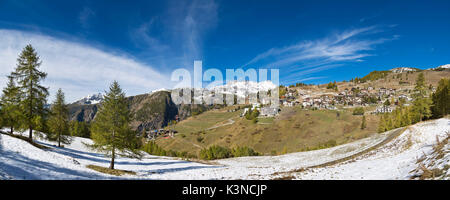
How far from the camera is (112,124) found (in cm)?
2269

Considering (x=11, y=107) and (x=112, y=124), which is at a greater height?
(x=11, y=107)

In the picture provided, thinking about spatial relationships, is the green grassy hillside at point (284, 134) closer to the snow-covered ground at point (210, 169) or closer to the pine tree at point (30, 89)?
the snow-covered ground at point (210, 169)

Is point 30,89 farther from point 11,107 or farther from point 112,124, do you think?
point 112,124

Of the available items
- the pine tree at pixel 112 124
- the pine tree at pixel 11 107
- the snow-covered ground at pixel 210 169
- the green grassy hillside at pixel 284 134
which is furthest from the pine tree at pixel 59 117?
the green grassy hillside at pixel 284 134

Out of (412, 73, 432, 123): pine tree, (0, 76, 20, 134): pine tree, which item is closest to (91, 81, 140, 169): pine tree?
(0, 76, 20, 134): pine tree

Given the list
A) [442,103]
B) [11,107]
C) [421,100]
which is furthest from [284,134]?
[11,107]

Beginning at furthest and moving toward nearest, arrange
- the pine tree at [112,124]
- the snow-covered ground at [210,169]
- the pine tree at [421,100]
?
the pine tree at [421,100] < the pine tree at [112,124] < the snow-covered ground at [210,169]

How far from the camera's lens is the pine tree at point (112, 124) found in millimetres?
22578

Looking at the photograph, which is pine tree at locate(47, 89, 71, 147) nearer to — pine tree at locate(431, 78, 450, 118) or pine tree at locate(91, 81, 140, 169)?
pine tree at locate(91, 81, 140, 169)

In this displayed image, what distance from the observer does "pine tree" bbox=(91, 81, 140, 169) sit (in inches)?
889

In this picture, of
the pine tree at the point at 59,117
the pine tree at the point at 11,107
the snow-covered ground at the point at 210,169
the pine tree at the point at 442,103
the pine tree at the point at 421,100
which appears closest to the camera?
the snow-covered ground at the point at 210,169
